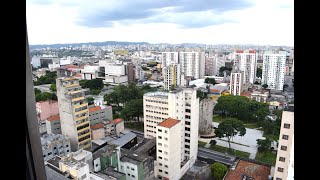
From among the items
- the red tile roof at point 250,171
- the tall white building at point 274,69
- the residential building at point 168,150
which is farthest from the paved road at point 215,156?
the tall white building at point 274,69

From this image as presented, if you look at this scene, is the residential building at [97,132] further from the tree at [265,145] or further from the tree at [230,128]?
the tree at [265,145]

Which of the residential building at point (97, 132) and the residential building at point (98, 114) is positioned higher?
the residential building at point (98, 114)

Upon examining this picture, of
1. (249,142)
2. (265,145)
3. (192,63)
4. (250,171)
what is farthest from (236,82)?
(250,171)

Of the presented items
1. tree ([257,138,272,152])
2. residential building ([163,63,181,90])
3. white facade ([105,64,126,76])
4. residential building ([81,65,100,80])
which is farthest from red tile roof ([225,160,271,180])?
residential building ([81,65,100,80])

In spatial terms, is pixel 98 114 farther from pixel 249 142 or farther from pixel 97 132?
pixel 249 142

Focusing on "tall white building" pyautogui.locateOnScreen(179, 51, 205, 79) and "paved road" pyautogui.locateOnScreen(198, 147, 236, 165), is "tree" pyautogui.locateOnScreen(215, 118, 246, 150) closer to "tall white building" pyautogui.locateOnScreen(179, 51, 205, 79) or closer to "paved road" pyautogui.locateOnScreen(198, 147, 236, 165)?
"paved road" pyautogui.locateOnScreen(198, 147, 236, 165)
